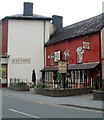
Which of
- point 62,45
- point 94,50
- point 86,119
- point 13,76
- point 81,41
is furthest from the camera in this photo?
point 13,76

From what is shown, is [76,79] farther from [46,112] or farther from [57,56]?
[46,112]

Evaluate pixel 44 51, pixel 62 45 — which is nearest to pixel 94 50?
pixel 62 45

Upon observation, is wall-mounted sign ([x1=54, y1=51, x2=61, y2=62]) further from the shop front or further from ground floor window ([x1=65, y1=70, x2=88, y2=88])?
ground floor window ([x1=65, y1=70, x2=88, y2=88])

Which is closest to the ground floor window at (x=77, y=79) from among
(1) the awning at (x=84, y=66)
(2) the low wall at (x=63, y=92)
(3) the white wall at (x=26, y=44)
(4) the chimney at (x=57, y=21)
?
(1) the awning at (x=84, y=66)

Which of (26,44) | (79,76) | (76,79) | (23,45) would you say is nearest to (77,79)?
(76,79)

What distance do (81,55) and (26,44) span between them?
1068 centimetres

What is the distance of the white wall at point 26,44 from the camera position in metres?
36.2

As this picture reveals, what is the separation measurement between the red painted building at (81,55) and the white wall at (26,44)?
3.18m

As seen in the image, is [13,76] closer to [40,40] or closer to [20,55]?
[20,55]

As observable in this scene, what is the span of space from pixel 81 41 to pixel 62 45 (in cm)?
438

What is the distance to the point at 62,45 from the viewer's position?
32.3 metres

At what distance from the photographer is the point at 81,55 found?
28.5m

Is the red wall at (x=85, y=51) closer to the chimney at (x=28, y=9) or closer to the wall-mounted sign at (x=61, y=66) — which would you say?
the wall-mounted sign at (x=61, y=66)

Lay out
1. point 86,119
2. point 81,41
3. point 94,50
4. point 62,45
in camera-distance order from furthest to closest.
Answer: point 62,45
point 81,41
point 94,50
point 86,119
